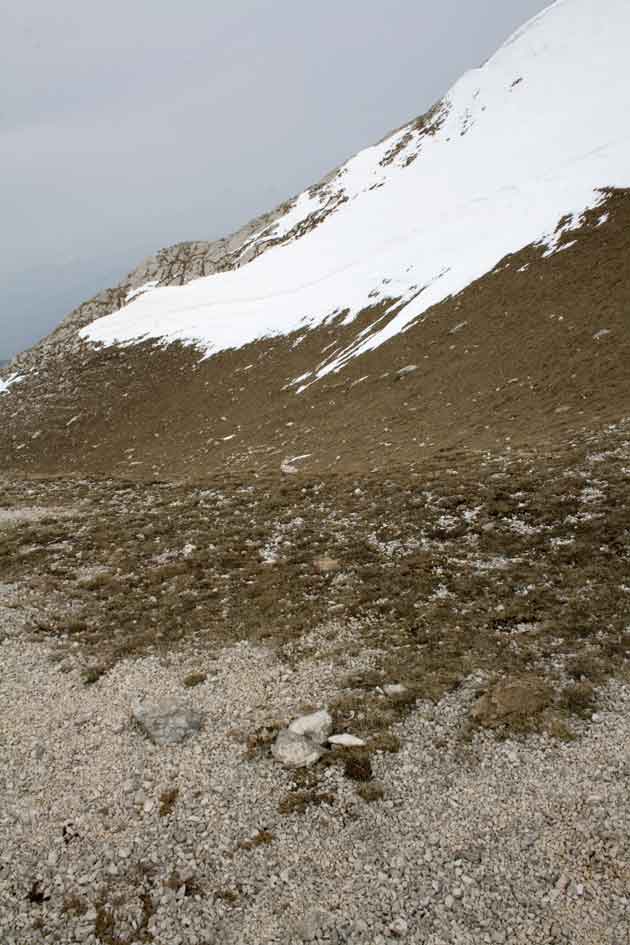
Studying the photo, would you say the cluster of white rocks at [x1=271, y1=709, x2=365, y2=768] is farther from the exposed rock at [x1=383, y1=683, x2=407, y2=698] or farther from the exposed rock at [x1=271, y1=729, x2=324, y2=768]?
the exposed rock at [x1=383, y1=683, x2=407, y2=698]

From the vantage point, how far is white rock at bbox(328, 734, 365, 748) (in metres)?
12.8

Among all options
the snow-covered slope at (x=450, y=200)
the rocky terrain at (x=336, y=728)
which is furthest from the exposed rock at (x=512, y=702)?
the snow-covered slope at (x=450, y=200)

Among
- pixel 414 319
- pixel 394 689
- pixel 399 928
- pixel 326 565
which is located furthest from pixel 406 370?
pixel 399 928

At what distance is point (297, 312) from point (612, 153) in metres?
43.2

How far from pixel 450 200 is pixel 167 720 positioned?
8875cm

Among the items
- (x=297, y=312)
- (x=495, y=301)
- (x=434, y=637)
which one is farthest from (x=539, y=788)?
(x=297, y=312)

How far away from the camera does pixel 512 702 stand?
43.4 ft

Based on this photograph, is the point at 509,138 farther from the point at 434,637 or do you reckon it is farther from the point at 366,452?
the point at 434,637

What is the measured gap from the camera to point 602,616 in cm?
1585

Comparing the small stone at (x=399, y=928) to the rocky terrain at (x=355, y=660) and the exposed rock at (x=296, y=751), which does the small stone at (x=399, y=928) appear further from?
the exposed rock at (x=296, y=751)

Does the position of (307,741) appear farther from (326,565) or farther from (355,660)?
(326,565)

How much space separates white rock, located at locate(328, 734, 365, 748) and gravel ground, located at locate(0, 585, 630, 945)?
2.11 ft

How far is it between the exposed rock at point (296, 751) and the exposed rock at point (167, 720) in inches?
96.1

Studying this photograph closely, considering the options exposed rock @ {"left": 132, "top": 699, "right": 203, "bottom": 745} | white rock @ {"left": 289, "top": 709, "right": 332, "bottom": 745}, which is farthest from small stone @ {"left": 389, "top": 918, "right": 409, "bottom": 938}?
exposed rock @ {"left": 132, "top": 699, "right": 203, "bottom": 745}
